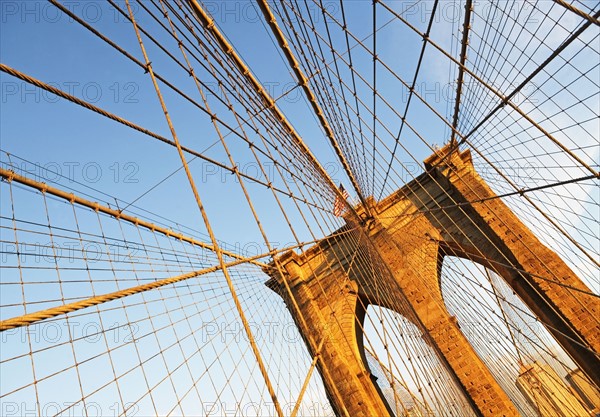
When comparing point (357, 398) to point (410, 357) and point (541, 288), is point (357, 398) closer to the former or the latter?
point (410, 357)

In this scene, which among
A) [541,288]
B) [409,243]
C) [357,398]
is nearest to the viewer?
[541,288]

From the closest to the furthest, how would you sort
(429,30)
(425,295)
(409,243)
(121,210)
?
1. (429,30)
2. (121,210)
3. (425,295)
4. (409,243)

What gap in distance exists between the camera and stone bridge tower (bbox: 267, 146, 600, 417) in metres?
7.46

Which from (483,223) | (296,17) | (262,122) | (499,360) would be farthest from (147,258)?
(499,360)

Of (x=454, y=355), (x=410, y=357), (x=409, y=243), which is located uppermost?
(x=409, y=243)

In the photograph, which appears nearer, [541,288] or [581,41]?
[581,41]

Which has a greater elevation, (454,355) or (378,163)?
(378,163)

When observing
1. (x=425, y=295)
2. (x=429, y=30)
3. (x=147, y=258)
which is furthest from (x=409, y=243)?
(x=147, y=258)

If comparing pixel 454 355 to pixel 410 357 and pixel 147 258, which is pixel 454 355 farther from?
pixel 147 258

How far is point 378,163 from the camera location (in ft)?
30.5

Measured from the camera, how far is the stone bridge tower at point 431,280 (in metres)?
7.46

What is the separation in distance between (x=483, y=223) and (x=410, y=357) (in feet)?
13.9

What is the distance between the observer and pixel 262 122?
7.16 m

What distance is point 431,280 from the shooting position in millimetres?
9477
